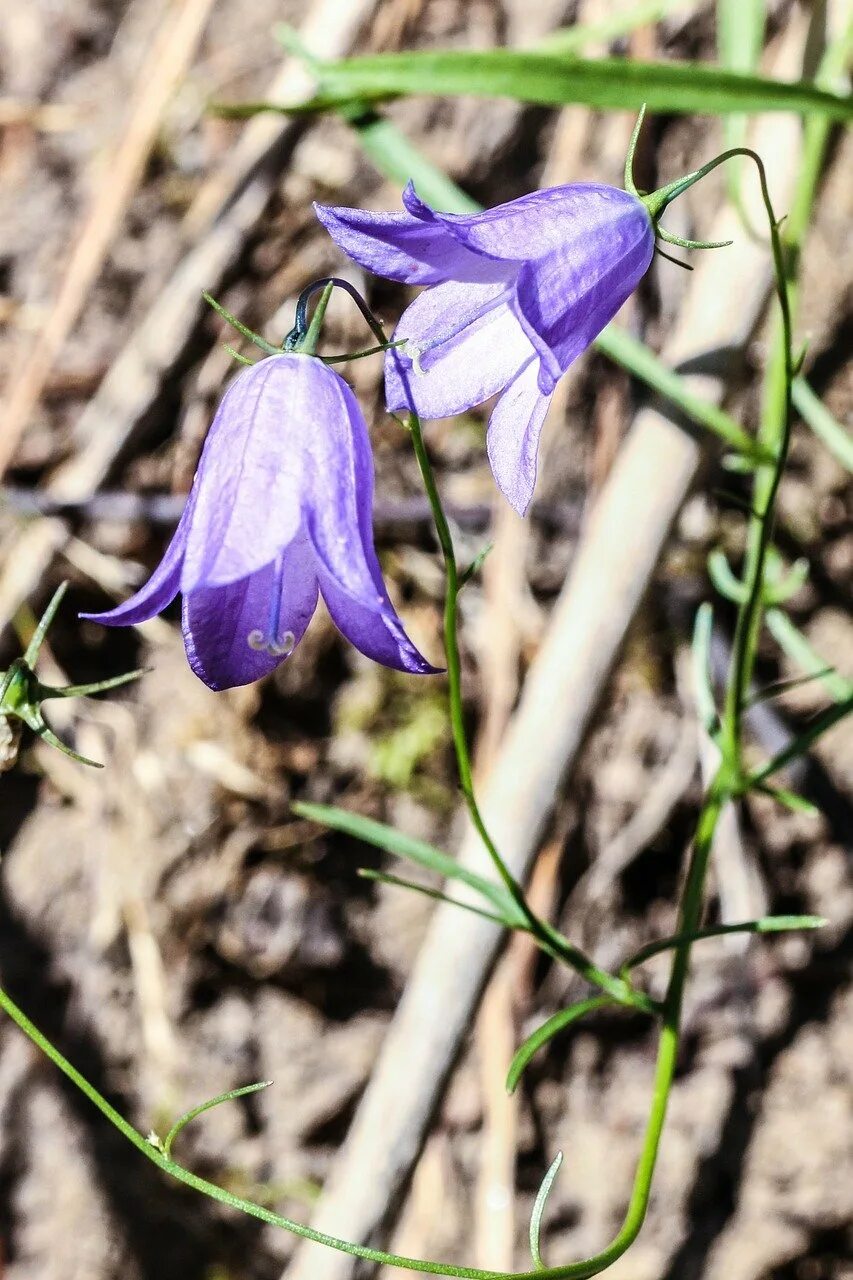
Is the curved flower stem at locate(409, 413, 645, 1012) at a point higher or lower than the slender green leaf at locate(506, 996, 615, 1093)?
higher

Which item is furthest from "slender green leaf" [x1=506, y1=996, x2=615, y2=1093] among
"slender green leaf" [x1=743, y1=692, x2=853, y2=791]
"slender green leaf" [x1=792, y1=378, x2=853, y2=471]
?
"slender green leaf" [x1=792, y1=378, x2=853, y2=471]

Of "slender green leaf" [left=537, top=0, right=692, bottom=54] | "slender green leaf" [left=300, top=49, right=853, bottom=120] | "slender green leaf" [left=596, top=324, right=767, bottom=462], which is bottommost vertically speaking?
"slender green leaf" [left=596, top=324, right=767, bottom=462]

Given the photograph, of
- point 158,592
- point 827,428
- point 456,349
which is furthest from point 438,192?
point 158,592

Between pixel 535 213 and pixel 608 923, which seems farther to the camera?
pixel 608 923

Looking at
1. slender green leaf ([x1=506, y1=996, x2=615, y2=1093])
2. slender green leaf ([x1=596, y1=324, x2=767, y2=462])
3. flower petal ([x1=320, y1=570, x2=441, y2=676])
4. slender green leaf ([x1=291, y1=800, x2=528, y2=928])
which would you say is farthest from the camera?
slender green leaf ([x1=596, y1=324, x2=767, y2=462])

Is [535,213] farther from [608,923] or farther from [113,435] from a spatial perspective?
[608,923]

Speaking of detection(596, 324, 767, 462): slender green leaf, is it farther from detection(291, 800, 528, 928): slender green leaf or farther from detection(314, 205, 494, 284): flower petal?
detection(291, 800, 528, 928): slender green leaf

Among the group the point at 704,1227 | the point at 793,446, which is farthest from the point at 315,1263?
the point at 793,446
